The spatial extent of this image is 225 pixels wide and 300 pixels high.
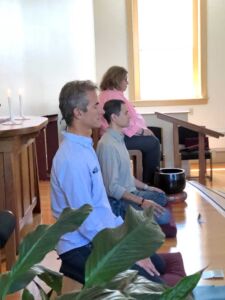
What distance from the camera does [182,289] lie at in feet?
1.78

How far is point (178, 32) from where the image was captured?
7.15m

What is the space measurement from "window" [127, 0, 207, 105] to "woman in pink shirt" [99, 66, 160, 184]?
9.85ft

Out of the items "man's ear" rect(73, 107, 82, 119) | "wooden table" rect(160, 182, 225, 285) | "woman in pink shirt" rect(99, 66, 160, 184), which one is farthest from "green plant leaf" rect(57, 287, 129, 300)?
"woman in pink shirt" rect(99, 66, 160, 184)

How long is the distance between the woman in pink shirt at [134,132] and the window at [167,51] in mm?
3003

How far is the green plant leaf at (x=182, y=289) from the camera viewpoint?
540 mm

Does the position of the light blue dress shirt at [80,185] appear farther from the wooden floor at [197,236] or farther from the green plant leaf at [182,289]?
the green plant leaf at [182,289]

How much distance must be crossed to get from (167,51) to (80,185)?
5.67 metres

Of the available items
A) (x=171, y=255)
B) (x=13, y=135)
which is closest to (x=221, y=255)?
(x=171, y=255)

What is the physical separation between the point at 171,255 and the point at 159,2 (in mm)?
5205

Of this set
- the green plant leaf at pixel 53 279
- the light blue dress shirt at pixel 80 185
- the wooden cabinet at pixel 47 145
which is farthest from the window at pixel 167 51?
the green plant leaf at pixel 53 279

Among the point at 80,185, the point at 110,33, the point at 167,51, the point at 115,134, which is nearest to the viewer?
the point at 80,185

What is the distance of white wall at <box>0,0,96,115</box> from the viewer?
5.12m

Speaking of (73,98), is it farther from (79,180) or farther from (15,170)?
(15,170)

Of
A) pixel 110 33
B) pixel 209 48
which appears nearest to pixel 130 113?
pixel 110 33
